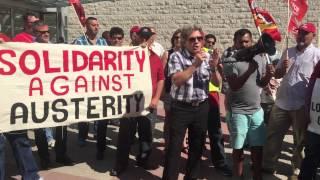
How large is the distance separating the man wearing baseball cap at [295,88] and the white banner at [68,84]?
159cm

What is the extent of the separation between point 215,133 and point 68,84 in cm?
201

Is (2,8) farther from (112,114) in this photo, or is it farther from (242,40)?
(242,40)

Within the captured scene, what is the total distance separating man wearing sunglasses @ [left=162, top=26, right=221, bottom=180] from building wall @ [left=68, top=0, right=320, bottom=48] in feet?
41.2

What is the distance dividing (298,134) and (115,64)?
2339 mm

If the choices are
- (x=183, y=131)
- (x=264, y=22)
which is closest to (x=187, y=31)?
(x=183, y=131)

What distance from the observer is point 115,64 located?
5.62 metres

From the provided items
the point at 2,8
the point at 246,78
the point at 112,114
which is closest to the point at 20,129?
the point at 112,114

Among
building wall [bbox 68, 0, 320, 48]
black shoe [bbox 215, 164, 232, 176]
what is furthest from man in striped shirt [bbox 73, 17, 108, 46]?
building wall [bbox 68, 0, 320, 48]

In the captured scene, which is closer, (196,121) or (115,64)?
(196,121)

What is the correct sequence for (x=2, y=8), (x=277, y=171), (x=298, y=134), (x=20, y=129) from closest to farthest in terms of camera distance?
(x=20, y=129) < (x=298, y=134) < (x=277, y=171) < (x=2, y=8)

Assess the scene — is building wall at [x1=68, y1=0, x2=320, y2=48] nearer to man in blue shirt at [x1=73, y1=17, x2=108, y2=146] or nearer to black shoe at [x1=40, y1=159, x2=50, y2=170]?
man in blue shirt at [x1=73, y1=17, x2=108, y2=146]

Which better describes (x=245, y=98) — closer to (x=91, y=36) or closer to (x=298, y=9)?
(x=298, y=9)

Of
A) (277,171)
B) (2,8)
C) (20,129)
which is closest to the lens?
(20,129)

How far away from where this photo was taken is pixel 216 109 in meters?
5.98
